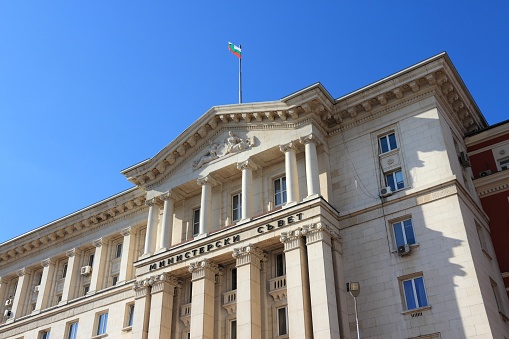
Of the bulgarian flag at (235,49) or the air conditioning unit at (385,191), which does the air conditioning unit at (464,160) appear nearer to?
the air conditioning unit at (385,191)

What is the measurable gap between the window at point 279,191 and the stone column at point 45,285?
20342 millimetres

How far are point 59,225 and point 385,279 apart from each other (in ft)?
88.1

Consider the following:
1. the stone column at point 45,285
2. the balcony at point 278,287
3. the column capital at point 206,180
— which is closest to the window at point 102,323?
the stone column at point 45,285

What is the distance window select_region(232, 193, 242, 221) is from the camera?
35472mm

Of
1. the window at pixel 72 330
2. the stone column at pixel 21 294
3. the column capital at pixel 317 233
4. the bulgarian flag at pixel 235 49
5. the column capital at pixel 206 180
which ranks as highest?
the bulgarian flag at pixel 235 49

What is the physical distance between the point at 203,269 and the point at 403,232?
11.0 meters

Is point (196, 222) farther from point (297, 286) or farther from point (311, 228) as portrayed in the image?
point (297, 286)

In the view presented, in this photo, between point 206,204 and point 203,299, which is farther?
point 206,204

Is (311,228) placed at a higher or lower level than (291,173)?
lower

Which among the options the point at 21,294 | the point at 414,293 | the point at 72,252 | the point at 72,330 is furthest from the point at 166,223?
the point at 21,294

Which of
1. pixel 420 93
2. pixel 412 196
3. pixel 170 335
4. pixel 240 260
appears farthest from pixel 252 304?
pixel 420 93

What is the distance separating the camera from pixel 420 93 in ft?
107

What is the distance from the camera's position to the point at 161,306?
33.1 m

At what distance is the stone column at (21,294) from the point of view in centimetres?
4483
